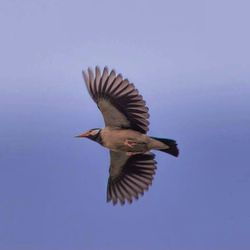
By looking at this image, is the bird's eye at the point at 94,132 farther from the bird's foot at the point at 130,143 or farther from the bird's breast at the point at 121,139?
the bird's foot at the point at 130,143

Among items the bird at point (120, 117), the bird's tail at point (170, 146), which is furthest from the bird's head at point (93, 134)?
the bird's tail at point (170, 146)

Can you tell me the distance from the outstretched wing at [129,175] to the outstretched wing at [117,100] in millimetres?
689

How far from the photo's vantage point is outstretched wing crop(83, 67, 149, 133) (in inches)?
395

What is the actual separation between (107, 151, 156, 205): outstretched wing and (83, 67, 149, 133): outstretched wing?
27.1 inches

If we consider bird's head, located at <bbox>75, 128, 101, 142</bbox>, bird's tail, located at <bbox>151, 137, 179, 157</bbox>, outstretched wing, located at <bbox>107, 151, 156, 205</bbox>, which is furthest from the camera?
outstretched wing, located at <bbox>107, 151, 156, 205</bbox>

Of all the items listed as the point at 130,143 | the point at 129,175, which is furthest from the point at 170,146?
the point at 129,175

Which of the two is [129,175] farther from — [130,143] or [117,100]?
[117,100]

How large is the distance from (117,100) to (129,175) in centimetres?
137

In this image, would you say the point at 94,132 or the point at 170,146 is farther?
the point at 94,132

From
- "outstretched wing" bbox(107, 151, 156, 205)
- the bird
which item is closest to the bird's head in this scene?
the bird

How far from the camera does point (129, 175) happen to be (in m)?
11.0

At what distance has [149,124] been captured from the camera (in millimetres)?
10141

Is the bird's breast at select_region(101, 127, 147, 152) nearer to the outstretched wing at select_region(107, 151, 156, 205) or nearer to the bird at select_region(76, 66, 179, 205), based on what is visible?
the bird at select_region(76, 66, 179, 205)

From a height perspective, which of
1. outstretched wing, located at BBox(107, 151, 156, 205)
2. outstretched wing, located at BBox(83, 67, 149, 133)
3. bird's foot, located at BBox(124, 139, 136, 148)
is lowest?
outstretched wing, located at BBox(107, 151, 156, 205)
